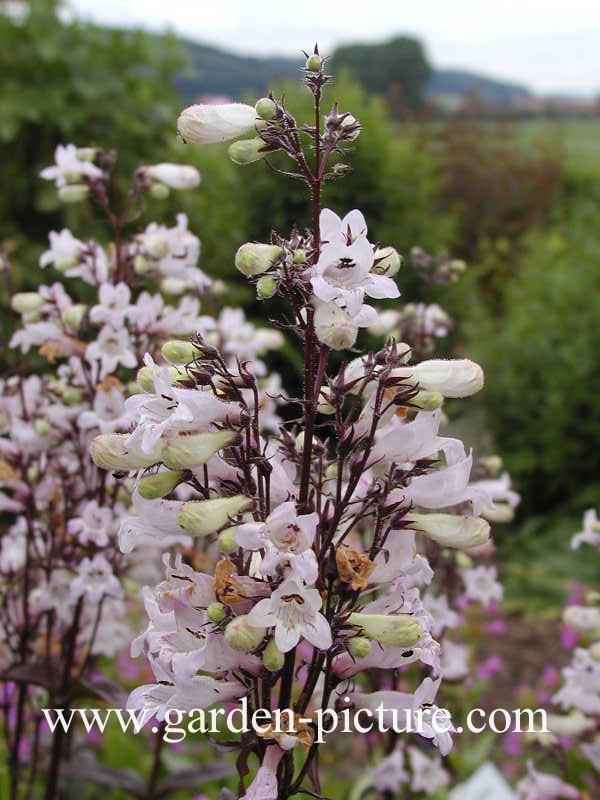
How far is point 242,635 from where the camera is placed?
1062mm

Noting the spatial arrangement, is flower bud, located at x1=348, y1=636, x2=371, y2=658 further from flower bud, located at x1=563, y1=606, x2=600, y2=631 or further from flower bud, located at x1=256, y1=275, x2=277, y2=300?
flower bud, located at x1=563, y1=606, x2=600, y2=631

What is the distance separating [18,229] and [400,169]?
3.08m

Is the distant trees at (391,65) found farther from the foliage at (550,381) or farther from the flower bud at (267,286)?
the flower bud at (267,286)

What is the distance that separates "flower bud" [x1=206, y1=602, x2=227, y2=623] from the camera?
1.12m

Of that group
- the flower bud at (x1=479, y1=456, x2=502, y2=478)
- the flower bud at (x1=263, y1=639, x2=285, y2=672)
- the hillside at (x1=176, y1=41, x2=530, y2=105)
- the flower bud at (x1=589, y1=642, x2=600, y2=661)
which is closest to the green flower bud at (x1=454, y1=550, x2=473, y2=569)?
the flower bud at (x1=479, y1=456, x2=502, y2=478)

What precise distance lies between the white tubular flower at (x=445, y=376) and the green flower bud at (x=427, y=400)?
0.06ft

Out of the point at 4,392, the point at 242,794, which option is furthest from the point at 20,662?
the point at 242,794

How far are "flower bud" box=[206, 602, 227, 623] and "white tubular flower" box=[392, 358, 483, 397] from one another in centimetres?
41

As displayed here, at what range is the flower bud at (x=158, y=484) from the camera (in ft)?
3.78

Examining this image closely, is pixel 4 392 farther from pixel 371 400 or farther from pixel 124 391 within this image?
pixel 371 400

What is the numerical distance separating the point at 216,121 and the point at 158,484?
1.86 feet

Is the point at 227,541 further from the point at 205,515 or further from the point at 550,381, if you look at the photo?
the point at 550,381

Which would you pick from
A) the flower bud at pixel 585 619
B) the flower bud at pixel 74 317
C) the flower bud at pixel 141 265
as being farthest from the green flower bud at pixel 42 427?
the flower bud at pixel 585 619

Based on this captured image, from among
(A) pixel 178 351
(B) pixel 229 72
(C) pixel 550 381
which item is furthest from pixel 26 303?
(B) pixel 229 72
